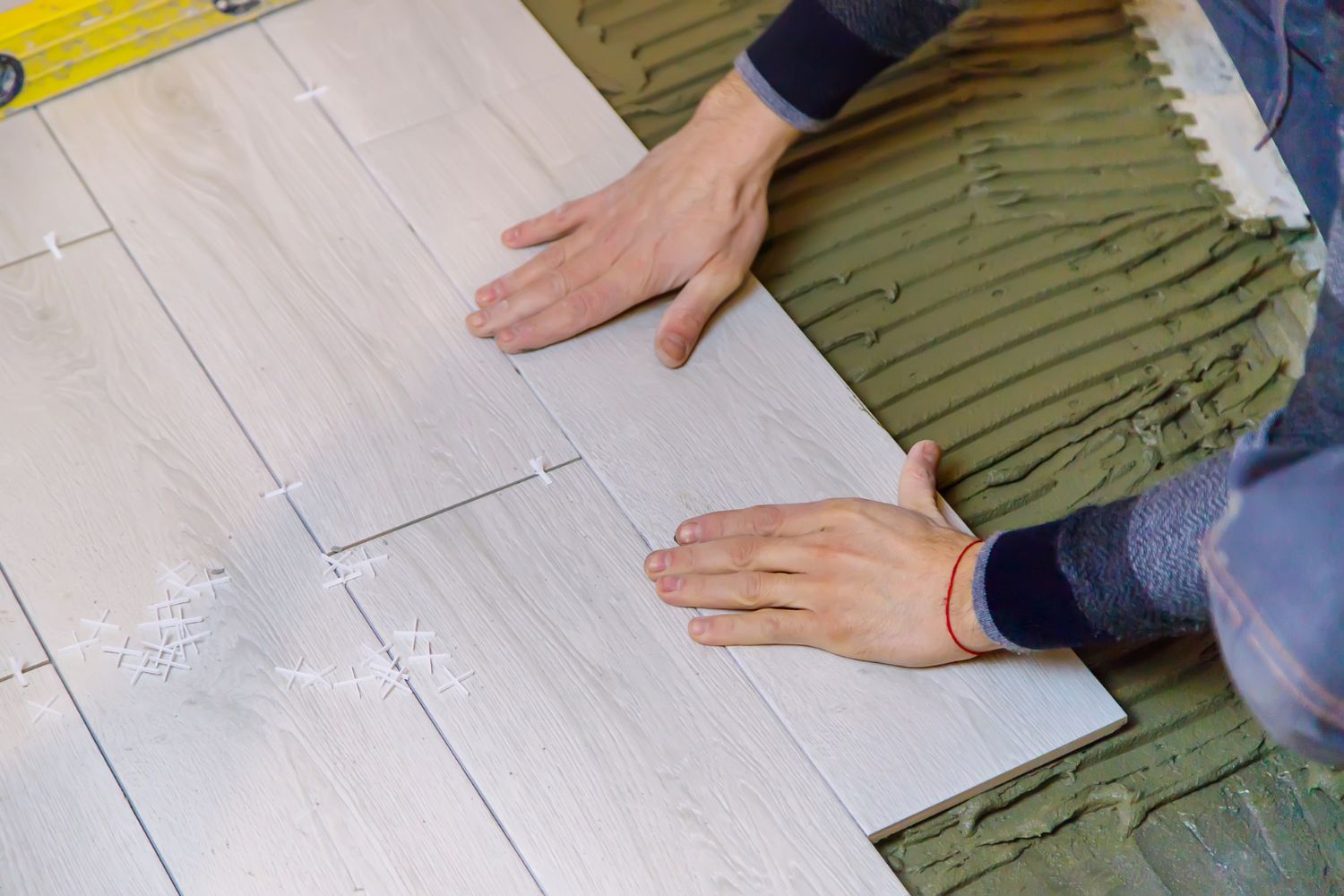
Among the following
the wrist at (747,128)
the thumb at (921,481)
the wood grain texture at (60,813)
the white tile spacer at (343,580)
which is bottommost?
the wood grain texture at (60,813)

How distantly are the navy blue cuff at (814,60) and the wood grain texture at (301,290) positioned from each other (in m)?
0.51

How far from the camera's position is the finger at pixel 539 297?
5.41 ft

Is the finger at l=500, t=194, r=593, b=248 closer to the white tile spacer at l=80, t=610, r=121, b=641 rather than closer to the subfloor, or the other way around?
the subfloor

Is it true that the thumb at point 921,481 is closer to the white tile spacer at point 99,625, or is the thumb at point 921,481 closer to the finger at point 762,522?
the finger at point 762,522

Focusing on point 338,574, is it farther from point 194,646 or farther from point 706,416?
point 706,416

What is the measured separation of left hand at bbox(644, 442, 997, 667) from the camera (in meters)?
1.35

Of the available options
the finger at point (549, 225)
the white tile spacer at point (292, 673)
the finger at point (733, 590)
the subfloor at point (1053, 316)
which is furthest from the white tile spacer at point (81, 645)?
the subfloor at point (1053, 316)

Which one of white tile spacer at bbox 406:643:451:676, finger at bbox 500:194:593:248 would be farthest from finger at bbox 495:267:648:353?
white tile spacer at bbox 406:643:451:676

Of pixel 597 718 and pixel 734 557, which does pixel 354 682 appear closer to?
pixel 597 718

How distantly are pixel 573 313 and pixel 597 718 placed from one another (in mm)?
540

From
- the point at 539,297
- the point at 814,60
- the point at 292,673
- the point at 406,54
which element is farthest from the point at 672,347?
the point at 406,54

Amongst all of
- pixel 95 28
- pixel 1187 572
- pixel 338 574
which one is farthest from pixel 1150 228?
pixel 95 28

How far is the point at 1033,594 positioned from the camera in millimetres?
1253

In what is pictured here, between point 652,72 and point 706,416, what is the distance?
0.66 meters
